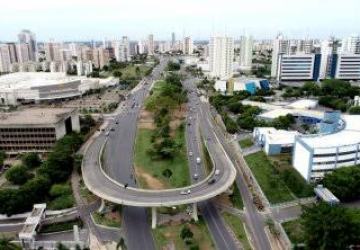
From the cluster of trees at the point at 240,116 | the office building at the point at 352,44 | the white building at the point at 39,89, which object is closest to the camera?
the cluster of trees at the point at 240,116

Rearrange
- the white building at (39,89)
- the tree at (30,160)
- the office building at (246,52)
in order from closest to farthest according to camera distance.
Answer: the tree at (30,160), the white building at (39,89), the office building at (246,52)

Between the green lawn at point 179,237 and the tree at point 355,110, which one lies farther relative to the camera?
the tree at point 355,110

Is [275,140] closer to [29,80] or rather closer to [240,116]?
[240,116]

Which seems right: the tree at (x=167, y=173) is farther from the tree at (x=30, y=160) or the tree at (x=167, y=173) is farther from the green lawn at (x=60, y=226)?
the tree at (x=30, y=160)

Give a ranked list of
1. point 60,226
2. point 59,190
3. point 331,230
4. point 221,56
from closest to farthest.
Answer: point 331,230 → point 60,226 → point 59,190 → point 221,56

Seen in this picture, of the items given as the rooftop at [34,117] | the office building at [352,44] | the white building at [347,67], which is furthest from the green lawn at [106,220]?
the office building at [352,44]

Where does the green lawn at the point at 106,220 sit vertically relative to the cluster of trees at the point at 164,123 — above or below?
below

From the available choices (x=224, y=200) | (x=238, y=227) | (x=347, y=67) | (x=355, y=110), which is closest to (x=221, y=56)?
(x=347, y=67)

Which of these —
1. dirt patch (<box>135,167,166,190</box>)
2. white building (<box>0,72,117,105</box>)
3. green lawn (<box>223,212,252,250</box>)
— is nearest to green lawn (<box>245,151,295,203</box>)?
green lawn (<box>223,212,252,250</box>)
